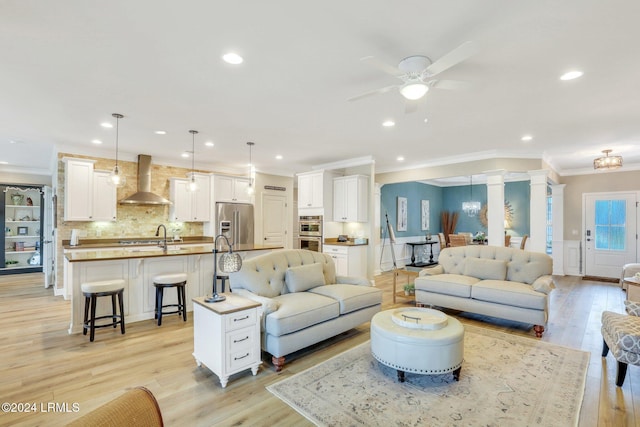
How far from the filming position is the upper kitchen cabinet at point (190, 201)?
269 inches

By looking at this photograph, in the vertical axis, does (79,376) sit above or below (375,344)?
below

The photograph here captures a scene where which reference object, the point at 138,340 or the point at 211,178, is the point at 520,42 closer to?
the point at 138,340

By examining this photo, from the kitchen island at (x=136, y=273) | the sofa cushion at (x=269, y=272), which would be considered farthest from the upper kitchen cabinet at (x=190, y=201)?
the sofa cushion at (x=269, y=272)

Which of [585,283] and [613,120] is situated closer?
[613,120]

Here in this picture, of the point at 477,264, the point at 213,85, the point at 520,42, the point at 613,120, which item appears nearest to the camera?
the point at 520,42

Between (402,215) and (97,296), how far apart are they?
774cm

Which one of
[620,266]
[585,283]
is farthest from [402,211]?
[620,266]

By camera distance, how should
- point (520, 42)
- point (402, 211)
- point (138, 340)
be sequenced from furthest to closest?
1. point (402, 211)
2. point (138, 340)
3. point (520, 42)

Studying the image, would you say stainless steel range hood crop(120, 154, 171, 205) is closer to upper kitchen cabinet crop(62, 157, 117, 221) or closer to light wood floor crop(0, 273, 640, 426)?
upper kitchen cabinet crop(62, 157, 117, 221)

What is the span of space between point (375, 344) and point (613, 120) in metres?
4.29

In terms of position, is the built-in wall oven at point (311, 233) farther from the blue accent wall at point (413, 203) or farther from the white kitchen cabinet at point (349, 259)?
the blue accent wall at point (413, 203)

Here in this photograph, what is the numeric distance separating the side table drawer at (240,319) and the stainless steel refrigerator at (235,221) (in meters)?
4.53

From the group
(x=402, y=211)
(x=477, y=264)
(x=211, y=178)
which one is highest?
(x=211, y=178)

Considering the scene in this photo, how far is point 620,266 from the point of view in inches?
284
